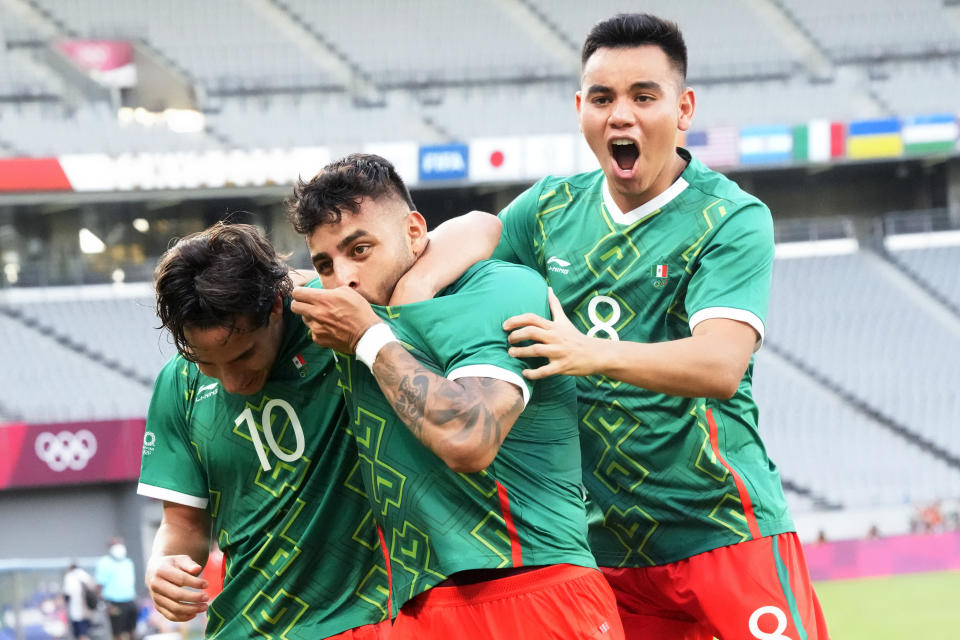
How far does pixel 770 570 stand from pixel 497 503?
1.08 meters

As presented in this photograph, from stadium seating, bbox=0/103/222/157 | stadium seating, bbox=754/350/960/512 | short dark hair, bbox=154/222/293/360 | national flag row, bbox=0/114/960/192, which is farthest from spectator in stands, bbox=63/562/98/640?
stadium seating, bbox=0/103/222/157

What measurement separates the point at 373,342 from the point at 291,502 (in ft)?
2.46

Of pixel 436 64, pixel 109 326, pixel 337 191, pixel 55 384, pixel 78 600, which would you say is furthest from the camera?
pixel 436 64

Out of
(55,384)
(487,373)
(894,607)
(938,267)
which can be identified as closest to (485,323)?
(487,373)

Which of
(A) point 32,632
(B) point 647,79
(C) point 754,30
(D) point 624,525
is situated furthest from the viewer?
(C) point 754,30

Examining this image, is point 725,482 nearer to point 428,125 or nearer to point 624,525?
point 624,525

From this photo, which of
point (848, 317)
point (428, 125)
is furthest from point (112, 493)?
point (848, 317)

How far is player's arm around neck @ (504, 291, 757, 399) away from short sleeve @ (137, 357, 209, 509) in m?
1.13

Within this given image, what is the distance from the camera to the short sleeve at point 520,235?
355 centimetres

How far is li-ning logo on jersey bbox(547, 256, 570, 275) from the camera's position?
11.1 ft

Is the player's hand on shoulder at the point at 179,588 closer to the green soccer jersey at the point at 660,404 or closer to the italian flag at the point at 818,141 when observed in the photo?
the green soccer jersey at the point at 660,404

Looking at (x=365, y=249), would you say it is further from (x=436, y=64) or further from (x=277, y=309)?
(x=436, y=64)

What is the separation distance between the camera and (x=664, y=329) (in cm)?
324

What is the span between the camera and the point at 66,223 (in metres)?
23.9
